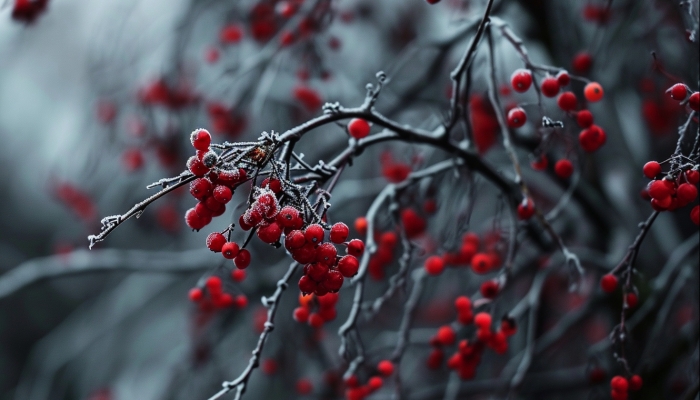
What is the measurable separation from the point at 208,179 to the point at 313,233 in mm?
212

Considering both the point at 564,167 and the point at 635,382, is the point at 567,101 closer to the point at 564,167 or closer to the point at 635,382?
the point at 564,167

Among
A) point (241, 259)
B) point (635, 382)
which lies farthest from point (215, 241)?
point (635, 382)

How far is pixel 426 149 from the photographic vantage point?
2094 mm

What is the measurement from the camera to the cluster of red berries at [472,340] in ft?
5.26

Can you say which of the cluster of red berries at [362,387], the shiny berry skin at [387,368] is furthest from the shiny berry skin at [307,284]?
the shiny berry skin at [387,368]

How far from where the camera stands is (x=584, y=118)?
1.48 meters

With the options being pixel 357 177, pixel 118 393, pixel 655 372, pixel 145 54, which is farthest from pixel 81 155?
pixel 655 372

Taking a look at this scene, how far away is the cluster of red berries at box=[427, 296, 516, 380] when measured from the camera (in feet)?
5.26

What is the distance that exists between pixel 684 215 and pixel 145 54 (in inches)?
136

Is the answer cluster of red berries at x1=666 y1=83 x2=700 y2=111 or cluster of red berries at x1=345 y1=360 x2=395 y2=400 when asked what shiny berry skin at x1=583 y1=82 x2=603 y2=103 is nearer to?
cluster of red berries at x1=666 y1=83 x2=700 y2=111

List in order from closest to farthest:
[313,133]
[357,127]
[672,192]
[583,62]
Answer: [672,192], [357,127], [583,62], [313,133]

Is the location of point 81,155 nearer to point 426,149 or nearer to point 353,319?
point 426,149

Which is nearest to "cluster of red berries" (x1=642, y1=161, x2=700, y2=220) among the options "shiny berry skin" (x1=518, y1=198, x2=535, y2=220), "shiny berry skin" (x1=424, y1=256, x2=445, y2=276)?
"shiny berry skin" (x1=518, y1=198, x2=535, y2=220)

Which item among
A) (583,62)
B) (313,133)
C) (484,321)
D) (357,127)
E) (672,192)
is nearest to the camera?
(672,192)
